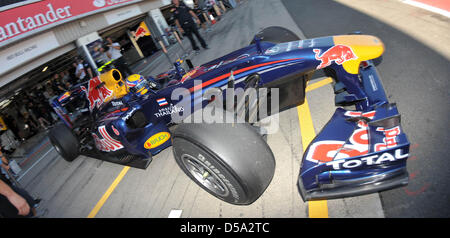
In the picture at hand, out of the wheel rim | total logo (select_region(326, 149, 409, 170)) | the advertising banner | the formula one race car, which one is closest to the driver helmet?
the formula one race car

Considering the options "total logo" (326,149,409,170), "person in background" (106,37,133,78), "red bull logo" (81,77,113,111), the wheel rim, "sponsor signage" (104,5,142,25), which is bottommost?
"total logo" (326,149,409,170)

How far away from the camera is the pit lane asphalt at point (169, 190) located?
2359 millimetres

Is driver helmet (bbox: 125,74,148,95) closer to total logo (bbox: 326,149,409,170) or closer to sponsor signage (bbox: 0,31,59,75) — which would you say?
total logo (bbox: 326,149,409,170)

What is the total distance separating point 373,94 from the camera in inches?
94.6

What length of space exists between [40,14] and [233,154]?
1044 centimetres

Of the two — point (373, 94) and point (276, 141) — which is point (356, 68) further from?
point (276, 141)

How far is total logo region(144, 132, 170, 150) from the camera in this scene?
3452 millimetres

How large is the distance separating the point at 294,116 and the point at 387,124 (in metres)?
1.54

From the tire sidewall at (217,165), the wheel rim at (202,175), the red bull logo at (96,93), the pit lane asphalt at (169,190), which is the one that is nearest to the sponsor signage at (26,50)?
the pit lane asphalt at (169,190)

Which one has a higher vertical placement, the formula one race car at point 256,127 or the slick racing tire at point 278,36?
the slick racing tire at point 278,36

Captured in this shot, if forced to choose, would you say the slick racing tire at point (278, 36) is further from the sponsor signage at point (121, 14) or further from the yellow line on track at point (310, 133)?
the sponsor signage at point (121, 14)

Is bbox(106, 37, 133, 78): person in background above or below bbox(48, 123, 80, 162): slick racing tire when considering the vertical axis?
above

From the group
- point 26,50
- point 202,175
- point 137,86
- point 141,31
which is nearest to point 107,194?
point 137,86

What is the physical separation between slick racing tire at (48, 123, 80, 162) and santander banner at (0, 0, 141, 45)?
519cm
